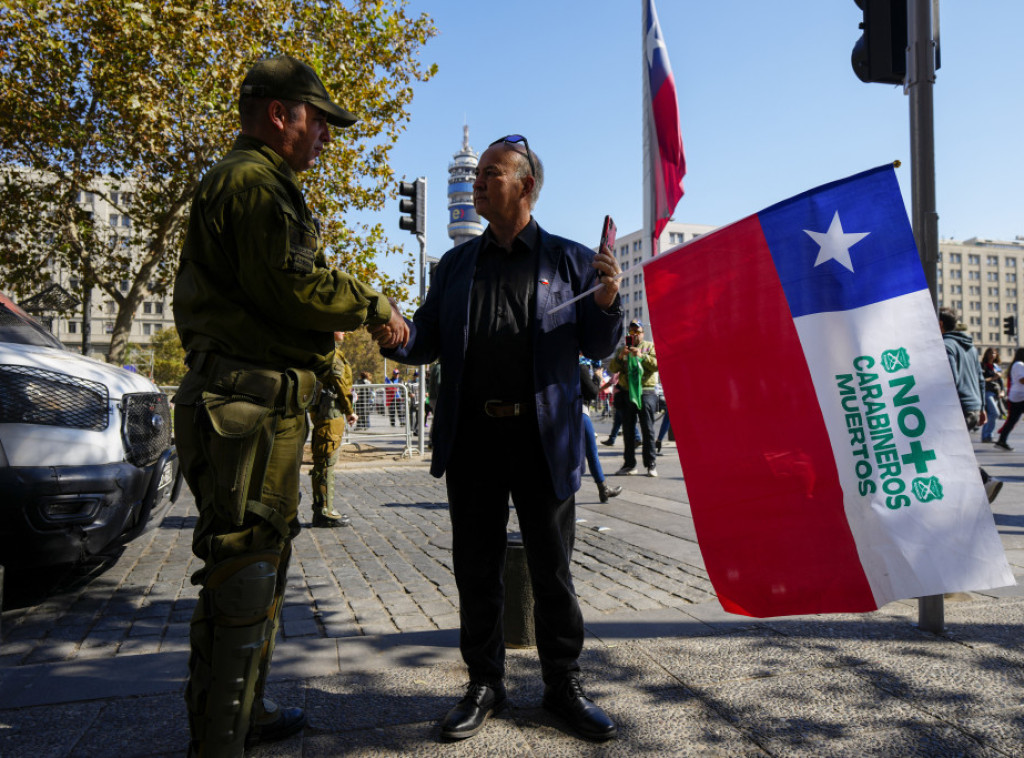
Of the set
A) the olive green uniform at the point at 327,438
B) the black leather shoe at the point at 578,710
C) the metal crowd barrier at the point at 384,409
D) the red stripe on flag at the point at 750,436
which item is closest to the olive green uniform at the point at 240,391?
the black leather shoe at the point at 578,710

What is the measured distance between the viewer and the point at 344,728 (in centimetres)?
260

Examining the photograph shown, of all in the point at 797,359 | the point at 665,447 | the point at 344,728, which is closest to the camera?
the point at 344,728

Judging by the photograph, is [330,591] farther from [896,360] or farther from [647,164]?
[647,164]

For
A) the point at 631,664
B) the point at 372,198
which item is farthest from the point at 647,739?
the point at 372,198

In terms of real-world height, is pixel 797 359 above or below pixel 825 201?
below

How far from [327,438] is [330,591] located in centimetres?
261

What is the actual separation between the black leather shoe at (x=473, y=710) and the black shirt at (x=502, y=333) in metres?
0.99

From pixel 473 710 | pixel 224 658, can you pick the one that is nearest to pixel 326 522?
pixel 473 710

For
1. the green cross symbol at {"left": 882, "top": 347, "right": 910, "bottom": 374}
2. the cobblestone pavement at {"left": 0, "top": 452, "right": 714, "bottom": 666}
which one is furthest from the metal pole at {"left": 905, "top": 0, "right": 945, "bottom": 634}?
the cobblestone pavement at {"left": 0, "top": 452, "right": 714, "bottom": 666}

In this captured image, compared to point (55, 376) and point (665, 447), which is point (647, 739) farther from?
point (665, 447)

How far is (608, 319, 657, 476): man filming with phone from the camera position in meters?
10.6

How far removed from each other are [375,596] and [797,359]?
2.82 metres

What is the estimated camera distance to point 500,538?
2.83 m

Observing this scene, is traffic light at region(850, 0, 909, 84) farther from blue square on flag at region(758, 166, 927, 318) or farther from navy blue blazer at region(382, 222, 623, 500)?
navy blue blazer at region(382, 222, 623, 500)
